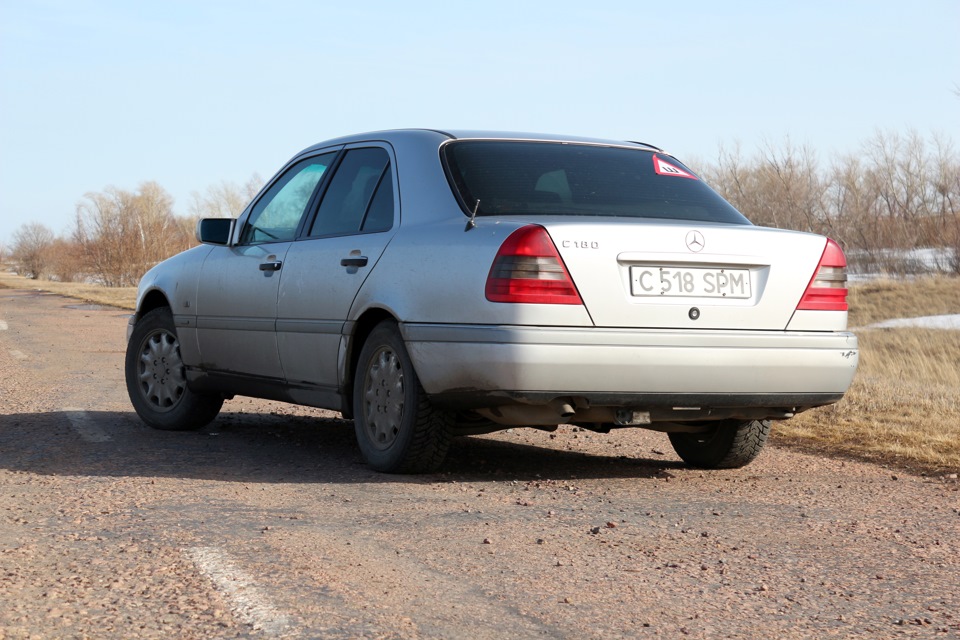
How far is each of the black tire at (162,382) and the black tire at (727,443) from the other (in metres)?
3.06

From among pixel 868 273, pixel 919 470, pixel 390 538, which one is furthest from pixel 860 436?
pixel 868 273

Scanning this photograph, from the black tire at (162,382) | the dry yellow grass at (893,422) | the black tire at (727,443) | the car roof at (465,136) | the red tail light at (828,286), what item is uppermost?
the car roof at (465,136)

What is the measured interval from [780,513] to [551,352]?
1192mm

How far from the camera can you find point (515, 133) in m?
6.64

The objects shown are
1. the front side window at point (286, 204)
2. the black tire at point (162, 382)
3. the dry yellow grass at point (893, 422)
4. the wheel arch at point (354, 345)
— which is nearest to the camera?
the wheel arch at point (354, 345)

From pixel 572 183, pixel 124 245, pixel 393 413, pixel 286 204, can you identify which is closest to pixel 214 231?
pixel 286 204

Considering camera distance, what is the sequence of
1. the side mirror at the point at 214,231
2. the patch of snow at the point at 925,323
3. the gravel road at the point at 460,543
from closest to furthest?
the gravel road at the point at 460,543 → the side mirror at the point at 214,231 → the patch of snow at the point at 925,323

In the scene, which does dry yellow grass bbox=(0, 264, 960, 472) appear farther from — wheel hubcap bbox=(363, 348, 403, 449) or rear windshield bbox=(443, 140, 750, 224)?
wheel hubcap bbox=(363, 348, 403, 449)

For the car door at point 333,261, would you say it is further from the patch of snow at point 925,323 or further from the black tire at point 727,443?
the patch of snow at point 925,323

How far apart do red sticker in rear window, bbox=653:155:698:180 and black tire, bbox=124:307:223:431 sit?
3.24 m

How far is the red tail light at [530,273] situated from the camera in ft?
17.7

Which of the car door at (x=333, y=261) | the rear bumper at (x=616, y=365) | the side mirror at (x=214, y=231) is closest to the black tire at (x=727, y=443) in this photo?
the rear bumper at (x=616, y=365)

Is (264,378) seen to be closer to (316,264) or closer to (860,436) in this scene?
(316,264)

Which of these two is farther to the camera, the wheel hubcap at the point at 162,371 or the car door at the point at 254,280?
the wheel hubcap at the point at 162,371
